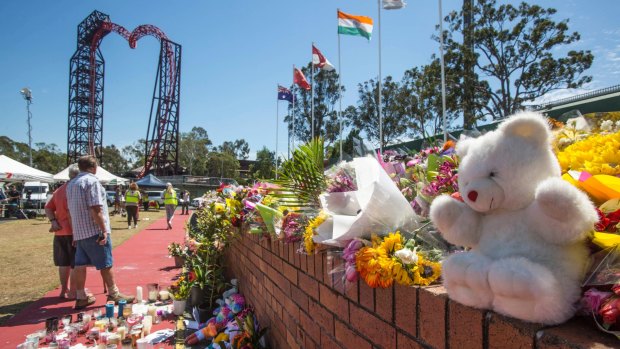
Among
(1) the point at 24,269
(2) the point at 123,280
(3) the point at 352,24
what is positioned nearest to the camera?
(2) the point at 123,280

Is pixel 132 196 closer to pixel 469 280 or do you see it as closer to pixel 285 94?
pixel 285 94

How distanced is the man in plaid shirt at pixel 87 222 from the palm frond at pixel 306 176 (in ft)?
11.2

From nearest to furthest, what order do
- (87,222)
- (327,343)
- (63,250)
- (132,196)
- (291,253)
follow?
(327,343) → (291,253) → (87,222) → (63,250) → (132,196)

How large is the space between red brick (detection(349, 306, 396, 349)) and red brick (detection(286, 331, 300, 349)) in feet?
2.48

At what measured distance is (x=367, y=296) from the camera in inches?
51.1

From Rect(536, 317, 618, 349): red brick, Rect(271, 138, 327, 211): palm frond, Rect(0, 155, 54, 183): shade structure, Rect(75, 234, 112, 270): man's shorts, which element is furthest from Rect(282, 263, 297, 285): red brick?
Rect(0, 155, 54, 183): shade structure

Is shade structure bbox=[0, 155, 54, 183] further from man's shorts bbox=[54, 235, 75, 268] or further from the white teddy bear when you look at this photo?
the white teddy bear

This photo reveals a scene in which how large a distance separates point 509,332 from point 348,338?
2.59 ft

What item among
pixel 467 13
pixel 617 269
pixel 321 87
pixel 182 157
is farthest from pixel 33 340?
pixel 182 157

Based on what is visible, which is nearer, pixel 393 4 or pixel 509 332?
pixel 509 332

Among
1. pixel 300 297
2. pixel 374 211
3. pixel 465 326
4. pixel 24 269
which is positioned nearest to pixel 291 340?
pixel 300 297

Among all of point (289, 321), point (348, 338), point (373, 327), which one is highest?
point (373, 327)

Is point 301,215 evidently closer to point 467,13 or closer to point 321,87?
point 467,13

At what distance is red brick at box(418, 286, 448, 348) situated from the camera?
94cm
